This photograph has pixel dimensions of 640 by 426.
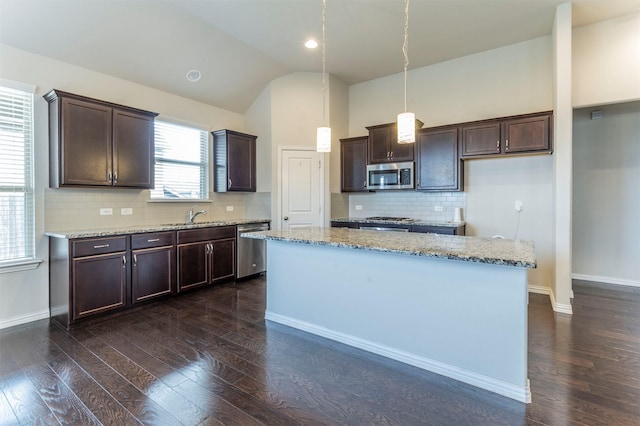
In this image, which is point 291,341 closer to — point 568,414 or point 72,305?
point 568,414

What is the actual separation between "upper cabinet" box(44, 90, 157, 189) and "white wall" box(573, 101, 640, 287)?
5893 millimetres

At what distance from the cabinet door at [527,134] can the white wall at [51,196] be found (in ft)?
15.5

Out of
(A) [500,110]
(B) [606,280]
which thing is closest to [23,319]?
(A) [500,110]

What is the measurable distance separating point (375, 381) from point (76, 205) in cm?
373

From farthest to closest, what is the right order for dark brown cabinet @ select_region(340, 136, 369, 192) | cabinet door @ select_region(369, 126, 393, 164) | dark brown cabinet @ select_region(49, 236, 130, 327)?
dark brown cabinet @ select_region(340, 136, 369, 192) → cabinet door @ select_region(369, 126, 393, 164) → dark brown cabinet @ select_region(49, 236, 130, 327)

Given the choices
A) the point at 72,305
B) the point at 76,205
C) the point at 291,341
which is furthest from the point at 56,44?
the point at 291,341

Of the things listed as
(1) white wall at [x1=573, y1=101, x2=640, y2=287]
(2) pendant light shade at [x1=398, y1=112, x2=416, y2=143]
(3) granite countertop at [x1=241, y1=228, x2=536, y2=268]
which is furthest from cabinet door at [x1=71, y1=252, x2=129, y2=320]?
(1) white wall at [x1=573, y1=101, x2=640, y2=287]

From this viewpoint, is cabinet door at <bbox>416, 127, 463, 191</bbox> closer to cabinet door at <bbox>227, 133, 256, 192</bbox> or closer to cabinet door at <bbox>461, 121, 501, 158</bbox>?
cabinet door at <bbox>461, 121, 501, 158</bbox>

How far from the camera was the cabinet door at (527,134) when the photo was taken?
12.6ft

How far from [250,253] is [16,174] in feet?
9.42

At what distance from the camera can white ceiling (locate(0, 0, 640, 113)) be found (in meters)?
3.24

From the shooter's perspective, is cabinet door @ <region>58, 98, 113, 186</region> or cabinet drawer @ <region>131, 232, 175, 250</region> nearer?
cabinet door @ <region>58, 98, 113, 186</region>

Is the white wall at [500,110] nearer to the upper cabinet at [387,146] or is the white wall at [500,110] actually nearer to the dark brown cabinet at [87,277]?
the upper cabinet at [387,146]

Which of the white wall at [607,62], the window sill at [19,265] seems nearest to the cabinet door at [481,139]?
the white wall at [607,62]
